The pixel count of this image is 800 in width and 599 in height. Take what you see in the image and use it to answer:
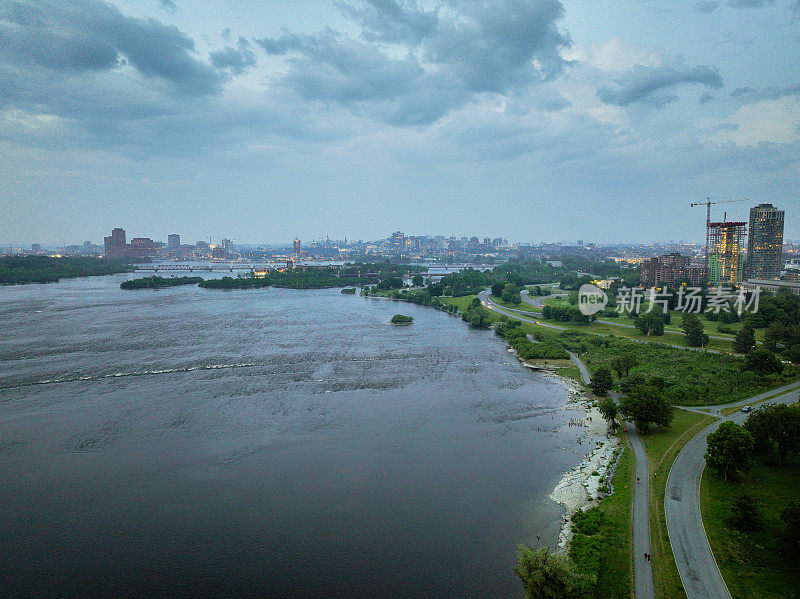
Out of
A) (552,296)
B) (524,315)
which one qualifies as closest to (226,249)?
(552,296)

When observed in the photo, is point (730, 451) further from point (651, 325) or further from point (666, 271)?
point (666, 271)

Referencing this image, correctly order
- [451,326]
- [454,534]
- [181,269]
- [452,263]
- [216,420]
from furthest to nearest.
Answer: [452,263], [181,269], [451,326], [216,420], [454,534]

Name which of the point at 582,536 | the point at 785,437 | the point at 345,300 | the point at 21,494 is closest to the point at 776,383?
the point at 785,437

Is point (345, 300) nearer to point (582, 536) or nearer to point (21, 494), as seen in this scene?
point (21, 494)

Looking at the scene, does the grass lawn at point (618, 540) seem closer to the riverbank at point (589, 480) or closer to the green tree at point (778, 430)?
the riverbank at point (589, 480)

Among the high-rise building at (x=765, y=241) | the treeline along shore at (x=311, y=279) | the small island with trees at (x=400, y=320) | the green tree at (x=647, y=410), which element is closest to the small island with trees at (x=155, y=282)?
the treeline along shore at (x=311, y=279)
